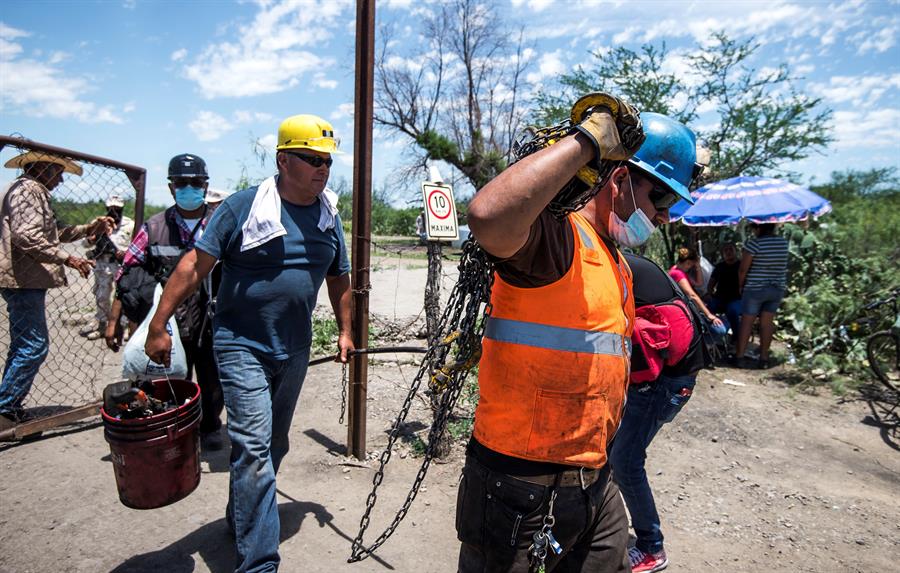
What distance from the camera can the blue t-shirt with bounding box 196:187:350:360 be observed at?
9.26ft

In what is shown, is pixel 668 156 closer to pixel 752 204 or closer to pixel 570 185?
pixel 570 185

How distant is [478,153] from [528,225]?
2735 centimetres

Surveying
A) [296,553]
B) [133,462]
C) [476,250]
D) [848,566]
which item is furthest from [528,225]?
[848,566]

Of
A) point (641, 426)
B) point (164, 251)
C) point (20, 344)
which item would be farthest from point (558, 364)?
point (20, 344)

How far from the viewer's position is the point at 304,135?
117 inches

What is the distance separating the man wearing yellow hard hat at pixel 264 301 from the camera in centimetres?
268

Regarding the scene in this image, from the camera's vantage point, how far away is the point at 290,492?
389cm

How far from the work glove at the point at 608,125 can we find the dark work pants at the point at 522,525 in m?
0.97

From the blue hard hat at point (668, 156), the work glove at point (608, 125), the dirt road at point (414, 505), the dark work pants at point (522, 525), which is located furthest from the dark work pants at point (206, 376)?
the work glove at point (608, 125)

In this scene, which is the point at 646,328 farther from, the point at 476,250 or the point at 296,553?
the point at 296,553

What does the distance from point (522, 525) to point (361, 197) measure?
276 centimetres

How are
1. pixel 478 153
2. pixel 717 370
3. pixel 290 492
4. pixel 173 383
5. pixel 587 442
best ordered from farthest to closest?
1. pixel 478 153
2. pixel 717 370
3. pixel 290 492
4. pixel 173 383
5. pixel 587 442

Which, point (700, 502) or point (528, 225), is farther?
point (700, 502)

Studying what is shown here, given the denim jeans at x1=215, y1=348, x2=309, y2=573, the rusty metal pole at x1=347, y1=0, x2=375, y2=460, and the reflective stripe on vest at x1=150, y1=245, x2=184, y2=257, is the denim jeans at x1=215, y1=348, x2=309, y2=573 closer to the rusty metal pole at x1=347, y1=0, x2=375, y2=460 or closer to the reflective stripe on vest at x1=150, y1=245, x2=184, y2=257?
the rusty metal pole at x1=347, y1=0, x2=375, y2=460
